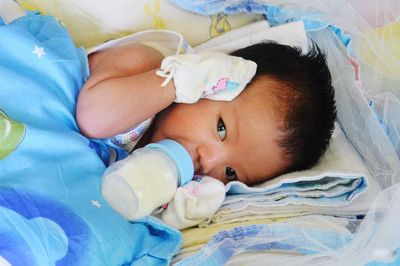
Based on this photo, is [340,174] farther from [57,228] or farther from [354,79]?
[57,228]

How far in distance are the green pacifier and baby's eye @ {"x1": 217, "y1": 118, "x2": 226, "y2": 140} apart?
361 mm

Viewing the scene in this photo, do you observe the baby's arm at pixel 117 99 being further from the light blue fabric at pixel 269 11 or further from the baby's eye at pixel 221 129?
the light blue fabric at pixel 269 11

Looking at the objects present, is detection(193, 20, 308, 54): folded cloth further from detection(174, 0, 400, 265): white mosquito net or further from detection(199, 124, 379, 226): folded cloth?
detection(199, 124, 379, 226): folded cloth

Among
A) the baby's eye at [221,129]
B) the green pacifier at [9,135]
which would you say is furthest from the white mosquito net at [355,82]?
the green pacifier at [9,135]

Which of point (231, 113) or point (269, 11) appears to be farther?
point (269, 11)

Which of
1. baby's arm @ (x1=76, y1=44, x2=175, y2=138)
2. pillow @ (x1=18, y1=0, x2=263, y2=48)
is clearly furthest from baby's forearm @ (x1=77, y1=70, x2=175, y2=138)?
pillow @ (x1=18, y1=0, x2=263, y2=48)

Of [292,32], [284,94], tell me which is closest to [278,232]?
[284,94]

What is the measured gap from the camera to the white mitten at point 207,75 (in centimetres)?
99

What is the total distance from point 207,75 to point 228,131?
114mm

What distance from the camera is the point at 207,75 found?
1.01m

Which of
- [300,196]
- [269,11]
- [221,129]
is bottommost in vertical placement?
[300,196]

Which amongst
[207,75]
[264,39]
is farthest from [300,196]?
[264,39]

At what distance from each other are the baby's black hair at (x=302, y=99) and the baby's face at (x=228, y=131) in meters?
0.03

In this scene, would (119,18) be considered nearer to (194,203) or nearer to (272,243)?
(194,203)
